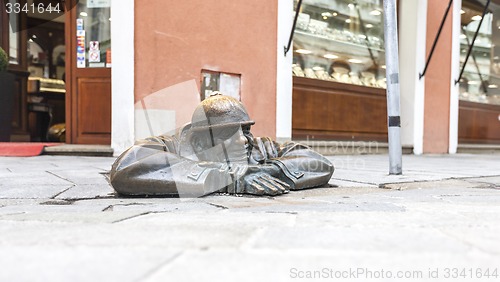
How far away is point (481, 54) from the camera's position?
9.54 meters

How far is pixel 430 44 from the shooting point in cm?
741

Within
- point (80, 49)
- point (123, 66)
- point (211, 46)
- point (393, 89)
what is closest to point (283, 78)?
point (211, 46)

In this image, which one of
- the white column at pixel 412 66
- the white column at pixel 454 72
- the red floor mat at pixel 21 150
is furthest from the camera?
the white column at pixel 454 72

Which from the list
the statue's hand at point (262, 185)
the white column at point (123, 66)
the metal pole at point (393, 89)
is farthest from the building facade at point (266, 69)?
the statue's hand at point (262, 185)

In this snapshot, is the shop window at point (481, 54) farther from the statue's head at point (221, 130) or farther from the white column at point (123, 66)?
the statue's head at point (221, 130)

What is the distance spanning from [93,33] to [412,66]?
5.31m

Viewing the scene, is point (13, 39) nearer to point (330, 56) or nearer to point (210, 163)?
point (330, 56)

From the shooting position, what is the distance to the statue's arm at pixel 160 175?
213 cm

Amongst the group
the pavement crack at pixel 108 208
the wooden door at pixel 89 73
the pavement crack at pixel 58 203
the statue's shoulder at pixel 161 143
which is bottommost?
the pavement crack at pixel 58 203

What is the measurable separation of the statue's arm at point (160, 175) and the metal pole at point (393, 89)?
196 cm

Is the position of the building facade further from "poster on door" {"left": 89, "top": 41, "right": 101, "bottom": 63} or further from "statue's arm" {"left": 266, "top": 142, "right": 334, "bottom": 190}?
"statue's arm" {"left": 266, "top": 142, "right": 334, "bottom": 190}

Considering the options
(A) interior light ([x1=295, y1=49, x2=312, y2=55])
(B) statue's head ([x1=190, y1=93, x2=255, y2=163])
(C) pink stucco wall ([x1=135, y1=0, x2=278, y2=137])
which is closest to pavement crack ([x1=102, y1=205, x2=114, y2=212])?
(B) statue's head ([x1=190, y1=93, x2=255, y2=163])

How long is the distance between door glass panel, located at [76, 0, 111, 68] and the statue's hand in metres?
3.74

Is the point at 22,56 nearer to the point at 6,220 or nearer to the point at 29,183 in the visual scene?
the point at 29,183
